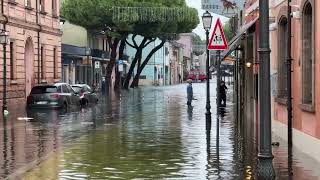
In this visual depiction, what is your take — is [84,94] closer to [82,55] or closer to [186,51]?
[82,55]

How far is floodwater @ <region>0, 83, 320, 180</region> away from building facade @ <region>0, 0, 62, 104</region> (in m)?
16.5

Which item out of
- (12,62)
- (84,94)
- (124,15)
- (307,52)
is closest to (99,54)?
(124,15)

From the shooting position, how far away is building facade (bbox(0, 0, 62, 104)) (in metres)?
40.3

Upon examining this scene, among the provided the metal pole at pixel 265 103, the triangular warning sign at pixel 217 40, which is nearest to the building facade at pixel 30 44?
the triangular warning sign at pixel 217 40

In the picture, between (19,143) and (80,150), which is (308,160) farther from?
(19,143)

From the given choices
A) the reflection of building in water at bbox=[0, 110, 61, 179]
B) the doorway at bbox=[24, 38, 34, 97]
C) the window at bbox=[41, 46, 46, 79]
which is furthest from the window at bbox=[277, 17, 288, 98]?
the window at bbox=[41, 46, 46, 79]

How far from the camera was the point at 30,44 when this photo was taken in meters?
44.5

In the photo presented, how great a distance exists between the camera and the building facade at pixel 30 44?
132 ft

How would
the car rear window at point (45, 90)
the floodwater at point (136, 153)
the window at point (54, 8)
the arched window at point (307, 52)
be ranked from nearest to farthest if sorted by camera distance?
the floodwater at point (136, 153) → the arched window at point (307, 52) → the car rear window at point (45, 90) → the window at point (54, 8)

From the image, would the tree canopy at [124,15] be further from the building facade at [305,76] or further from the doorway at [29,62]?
the building facade at [305,76]

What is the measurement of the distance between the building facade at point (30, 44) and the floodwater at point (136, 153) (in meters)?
16.5

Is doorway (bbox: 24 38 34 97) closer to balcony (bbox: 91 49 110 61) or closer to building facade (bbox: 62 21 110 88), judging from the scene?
building facade (bbox: 62 21 110 88)

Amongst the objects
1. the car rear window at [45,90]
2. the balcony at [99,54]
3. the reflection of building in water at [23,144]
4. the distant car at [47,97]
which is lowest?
the reflection of building in water at [23,144]

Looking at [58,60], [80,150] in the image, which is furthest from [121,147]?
[58,60]
